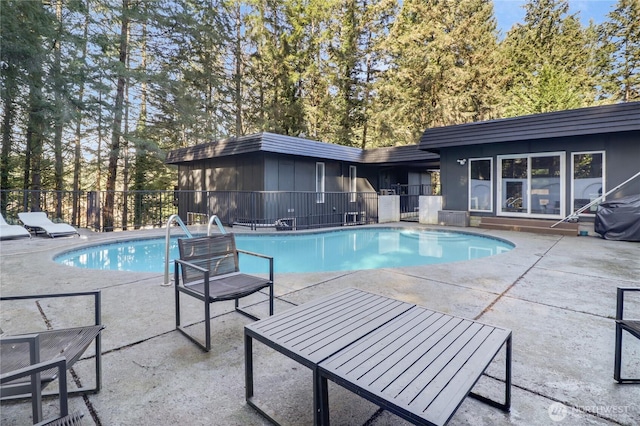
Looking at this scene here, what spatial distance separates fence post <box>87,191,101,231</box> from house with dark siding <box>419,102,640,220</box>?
33.4 feet

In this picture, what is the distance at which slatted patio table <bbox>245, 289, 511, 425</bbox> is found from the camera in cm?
123

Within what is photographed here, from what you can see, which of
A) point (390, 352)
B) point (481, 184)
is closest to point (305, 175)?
point (481, 184)

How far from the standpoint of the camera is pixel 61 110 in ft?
28.6

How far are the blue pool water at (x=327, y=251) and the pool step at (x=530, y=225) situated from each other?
4.18ft

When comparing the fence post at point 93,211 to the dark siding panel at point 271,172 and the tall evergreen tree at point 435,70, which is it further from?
the tall evergreen tree at point 435,70

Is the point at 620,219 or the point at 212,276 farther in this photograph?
the point at 620,219

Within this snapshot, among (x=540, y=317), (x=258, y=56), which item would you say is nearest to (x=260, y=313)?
(x=540, y=317)

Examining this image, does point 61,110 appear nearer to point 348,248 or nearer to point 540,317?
point 348,248

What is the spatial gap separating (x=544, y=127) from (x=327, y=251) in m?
6.55

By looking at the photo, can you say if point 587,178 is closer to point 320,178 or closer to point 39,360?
point 320,178

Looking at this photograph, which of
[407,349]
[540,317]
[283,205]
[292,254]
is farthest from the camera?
[283,205]

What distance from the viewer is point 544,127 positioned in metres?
8.82

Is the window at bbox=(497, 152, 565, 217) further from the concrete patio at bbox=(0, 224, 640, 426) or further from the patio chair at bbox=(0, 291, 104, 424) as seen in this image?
the patio chair at bbox=(0, 291, 104, 424)

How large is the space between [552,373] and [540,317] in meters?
1.01
